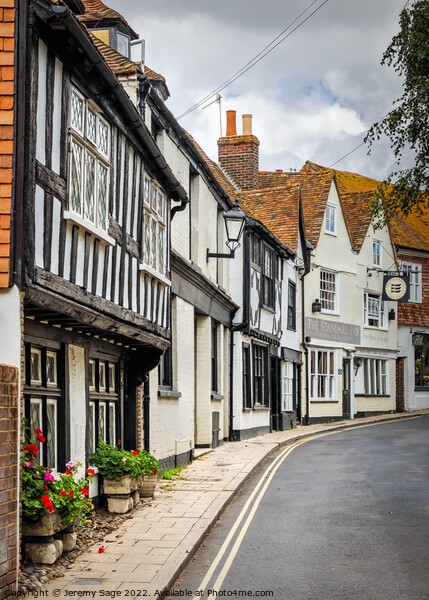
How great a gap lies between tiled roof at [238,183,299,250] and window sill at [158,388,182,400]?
14.9 m

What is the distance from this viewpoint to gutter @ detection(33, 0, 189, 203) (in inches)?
284

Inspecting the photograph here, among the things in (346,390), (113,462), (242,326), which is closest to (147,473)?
(113,462)

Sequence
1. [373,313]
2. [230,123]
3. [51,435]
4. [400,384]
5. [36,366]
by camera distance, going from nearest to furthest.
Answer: [36,366] < [51,435] < [230,123] < [373,313] < [400,384]

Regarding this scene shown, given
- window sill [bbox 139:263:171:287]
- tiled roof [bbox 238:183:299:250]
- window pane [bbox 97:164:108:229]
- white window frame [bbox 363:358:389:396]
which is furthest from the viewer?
white window frame [bbox 363:358:389:396]

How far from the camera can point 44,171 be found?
24.7ft

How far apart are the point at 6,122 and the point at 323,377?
91.4 feet

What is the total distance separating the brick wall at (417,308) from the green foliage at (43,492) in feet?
107

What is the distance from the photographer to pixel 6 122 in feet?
22.5

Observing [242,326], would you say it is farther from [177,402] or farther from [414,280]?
[414,280]

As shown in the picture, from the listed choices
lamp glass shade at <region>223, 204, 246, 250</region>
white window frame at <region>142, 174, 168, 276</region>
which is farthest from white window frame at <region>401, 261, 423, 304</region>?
white window frame at <region>142, 174, 168, 276</region>

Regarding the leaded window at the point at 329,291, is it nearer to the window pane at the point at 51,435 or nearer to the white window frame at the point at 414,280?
the white window frame at the point at 414,280

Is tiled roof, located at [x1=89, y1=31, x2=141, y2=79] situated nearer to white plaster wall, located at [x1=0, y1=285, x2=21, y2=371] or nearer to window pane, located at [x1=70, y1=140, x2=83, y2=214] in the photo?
window pane, located at [x1=70, y1=140, x2=83, y2=214]

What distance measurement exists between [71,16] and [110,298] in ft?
12.0

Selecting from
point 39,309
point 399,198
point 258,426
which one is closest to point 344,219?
point 258,426
